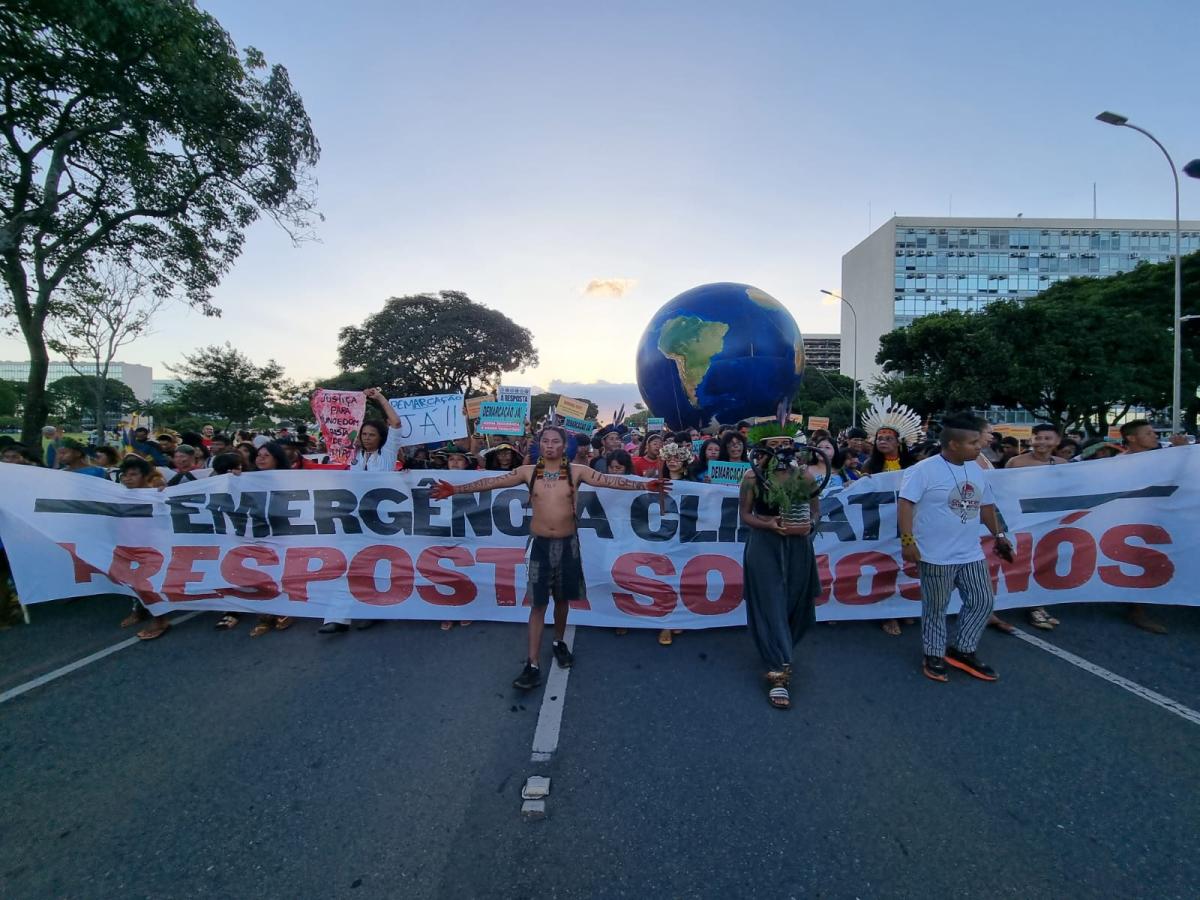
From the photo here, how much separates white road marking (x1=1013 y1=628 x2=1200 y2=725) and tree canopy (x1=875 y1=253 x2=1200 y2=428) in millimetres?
24132

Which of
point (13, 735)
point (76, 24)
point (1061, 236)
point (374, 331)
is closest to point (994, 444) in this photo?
point (13, 735)

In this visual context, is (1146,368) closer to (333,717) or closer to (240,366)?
(333,717)

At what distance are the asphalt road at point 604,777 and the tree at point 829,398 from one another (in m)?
42.0

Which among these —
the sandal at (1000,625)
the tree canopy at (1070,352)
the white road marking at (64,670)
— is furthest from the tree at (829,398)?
the white road marking at (64,670)

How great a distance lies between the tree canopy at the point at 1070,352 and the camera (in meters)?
23.2

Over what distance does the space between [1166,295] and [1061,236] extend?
54331 millimetres

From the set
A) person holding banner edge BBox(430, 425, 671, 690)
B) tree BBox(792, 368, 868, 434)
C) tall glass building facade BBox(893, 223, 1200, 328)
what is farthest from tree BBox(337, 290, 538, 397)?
tall glass building facade BBox(893, 223, 1200, 328)

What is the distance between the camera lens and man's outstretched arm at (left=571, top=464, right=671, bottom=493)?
3846mm

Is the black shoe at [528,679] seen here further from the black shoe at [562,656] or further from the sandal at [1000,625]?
the sandal at [1000,625]

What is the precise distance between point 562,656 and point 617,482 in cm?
124

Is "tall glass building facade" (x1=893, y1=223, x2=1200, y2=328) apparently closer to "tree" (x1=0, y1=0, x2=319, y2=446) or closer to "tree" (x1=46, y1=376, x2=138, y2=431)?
"tree" (x1=0, y1=0, x2=319, y2=446)

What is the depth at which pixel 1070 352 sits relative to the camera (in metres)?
23.3

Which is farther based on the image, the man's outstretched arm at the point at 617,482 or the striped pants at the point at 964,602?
the man's outstretched arm at the point at 617,482

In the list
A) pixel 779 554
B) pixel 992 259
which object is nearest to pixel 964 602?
pixel 779 554
